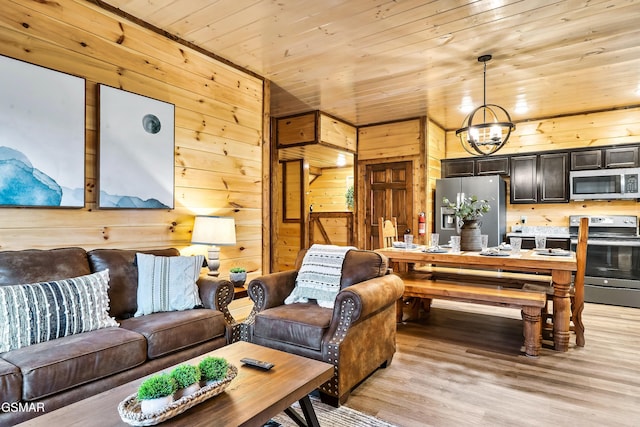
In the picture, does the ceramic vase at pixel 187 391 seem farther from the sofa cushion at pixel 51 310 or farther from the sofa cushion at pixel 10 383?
the sofa cushion at pixel 51 310

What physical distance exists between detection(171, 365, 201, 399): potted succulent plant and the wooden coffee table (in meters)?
0.06

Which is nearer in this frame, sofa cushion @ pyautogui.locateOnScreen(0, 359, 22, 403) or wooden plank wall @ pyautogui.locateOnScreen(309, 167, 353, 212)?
sofa cushion @ pyautogui.locateOnScreen(0, 359, 22, 403)

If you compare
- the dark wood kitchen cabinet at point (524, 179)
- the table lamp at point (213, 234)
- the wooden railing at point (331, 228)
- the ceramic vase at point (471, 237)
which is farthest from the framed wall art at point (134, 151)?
the dark wood kitchen cabinet at point (524, 179)

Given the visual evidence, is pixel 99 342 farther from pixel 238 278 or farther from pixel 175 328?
pixel 238 278

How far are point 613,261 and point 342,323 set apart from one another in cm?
433

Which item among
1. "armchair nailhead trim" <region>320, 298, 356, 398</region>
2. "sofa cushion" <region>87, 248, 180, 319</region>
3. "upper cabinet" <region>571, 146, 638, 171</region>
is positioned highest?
"upper cabinet" <region>571, 146, 638, 171</region>

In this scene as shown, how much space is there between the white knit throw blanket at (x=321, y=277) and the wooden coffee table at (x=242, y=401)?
0.96 metres

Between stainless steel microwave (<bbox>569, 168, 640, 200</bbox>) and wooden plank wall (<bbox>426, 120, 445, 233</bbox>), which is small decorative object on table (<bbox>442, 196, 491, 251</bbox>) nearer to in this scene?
wooden plank wall (<bbox>426, 120, 445, 233</bbox>)

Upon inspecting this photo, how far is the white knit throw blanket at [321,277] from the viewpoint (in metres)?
2.75

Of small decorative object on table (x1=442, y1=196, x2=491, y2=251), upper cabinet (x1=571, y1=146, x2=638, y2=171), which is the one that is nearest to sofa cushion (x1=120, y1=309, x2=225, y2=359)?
small decorative object on table (x1=442, y1=196, x2=491, y2=251)

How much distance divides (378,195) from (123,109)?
414 centimetres

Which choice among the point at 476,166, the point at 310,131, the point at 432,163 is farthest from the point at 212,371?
the point at 476,166

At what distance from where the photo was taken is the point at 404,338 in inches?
134

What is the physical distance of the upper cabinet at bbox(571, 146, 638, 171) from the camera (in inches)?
190
